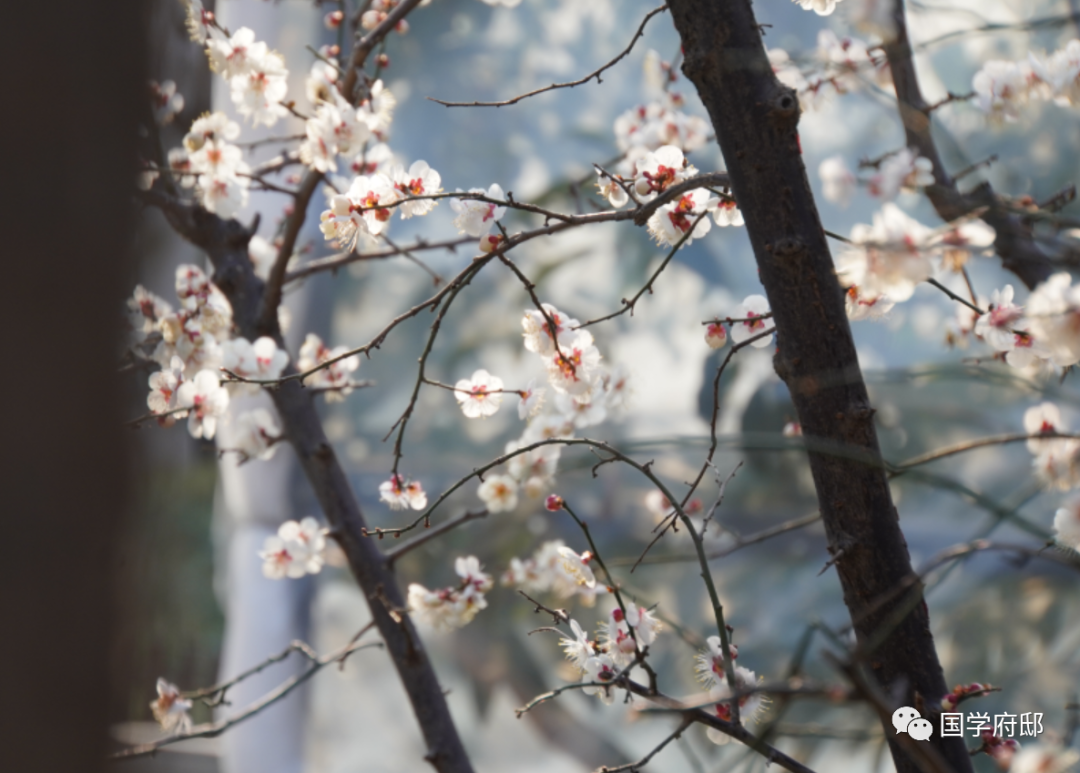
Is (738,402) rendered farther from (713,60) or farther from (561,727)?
(713,60)

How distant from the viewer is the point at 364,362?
62.5 inches

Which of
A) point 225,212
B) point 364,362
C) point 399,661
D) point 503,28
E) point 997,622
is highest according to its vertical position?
point 503,28

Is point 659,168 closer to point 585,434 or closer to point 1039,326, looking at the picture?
point 1039,326

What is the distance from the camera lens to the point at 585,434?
121 cm

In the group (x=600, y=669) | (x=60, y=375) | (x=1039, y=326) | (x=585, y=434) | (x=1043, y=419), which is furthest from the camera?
(x=585, y=434)

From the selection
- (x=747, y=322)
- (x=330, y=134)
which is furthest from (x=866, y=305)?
(x=330, y=134)

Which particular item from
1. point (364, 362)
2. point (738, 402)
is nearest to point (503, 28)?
point (364, 362)

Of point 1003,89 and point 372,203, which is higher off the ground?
point 1003,89

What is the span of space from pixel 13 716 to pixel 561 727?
1334 millimetres

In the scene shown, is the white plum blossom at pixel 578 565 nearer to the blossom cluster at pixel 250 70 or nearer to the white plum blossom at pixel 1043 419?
the white plum blossom at pixel 1043 419

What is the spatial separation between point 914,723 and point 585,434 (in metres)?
0.88

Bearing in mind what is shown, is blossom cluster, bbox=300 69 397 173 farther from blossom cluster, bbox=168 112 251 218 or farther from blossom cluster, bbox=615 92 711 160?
blossom cluster, bbox=615 92 711 160

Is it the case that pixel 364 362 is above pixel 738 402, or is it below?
above

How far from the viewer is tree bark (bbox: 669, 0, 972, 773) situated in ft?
Answer: 1.15
